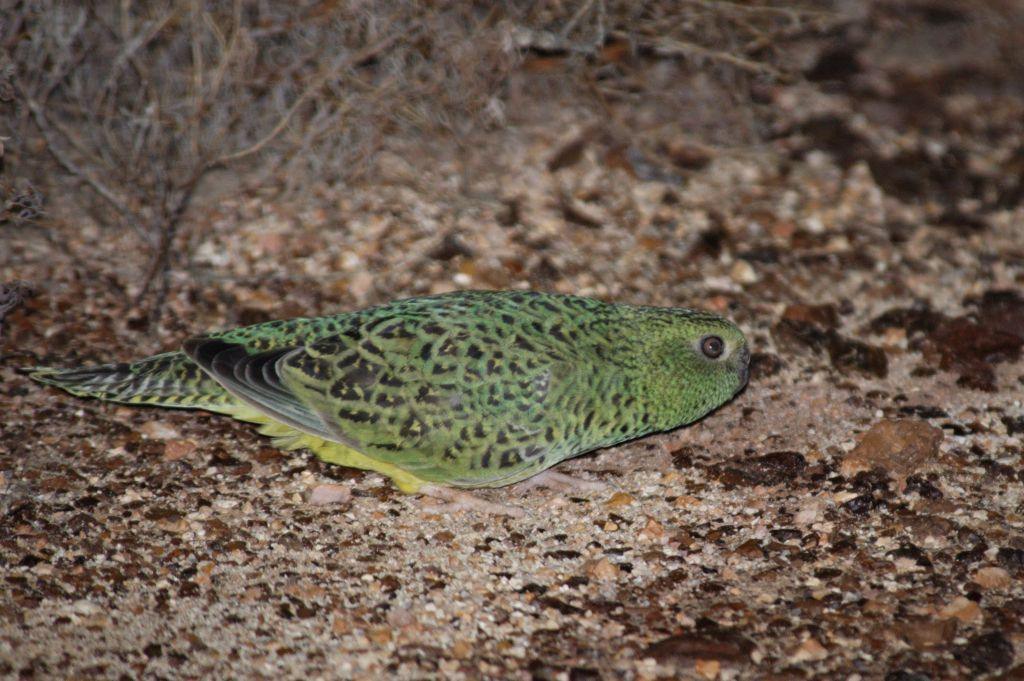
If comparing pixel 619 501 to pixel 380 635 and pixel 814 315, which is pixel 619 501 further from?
pixel 814 315

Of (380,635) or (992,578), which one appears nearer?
(380,635)

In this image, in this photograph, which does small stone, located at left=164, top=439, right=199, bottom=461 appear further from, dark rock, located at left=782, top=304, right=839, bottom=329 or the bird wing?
dark rock, located at left=782, top=304, right=839, bottom=329

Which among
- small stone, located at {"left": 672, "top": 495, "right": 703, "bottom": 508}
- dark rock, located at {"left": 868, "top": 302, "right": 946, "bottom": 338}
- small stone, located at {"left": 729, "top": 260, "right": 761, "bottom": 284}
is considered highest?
small stone, located at {"left": 729, "top": 260, "right": 761, "bottom": 284}

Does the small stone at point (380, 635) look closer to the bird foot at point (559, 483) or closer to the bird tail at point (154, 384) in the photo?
the bird foot at point (559, 483)

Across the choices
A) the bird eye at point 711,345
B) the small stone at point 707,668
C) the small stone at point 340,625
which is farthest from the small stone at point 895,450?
the small stone at point 340,625

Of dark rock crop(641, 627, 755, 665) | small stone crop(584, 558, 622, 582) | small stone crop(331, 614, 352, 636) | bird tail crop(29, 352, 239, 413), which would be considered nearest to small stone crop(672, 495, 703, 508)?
small stone crop(584, 558, 622, 582)

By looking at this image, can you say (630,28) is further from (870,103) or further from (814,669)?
(814,669)

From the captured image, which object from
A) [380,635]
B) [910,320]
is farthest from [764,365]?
[380,635]

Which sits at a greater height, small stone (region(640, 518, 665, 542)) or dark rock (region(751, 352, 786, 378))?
dark rock (region(751, 352, 786, 378))
